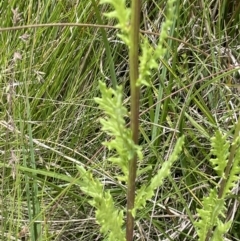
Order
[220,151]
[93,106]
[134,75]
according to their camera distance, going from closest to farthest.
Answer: [134,75], [220,151], [93,106]

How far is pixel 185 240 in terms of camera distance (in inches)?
38.8

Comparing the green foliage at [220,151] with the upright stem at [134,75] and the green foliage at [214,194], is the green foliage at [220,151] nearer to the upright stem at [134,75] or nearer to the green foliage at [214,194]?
the green foliage at [214,194]

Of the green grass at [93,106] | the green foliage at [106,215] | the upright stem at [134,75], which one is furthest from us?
the green grass at [93,106]

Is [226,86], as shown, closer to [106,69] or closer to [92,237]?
[106,69]

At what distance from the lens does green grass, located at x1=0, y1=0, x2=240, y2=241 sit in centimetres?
99

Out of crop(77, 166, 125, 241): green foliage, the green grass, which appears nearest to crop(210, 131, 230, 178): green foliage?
crop(77, 166, 125, 241): green foliage

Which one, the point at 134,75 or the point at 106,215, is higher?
the point at 134,75

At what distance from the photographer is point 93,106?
1.13 meters

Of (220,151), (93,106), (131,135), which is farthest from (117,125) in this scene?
(93,106)

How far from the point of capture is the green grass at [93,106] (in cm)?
99

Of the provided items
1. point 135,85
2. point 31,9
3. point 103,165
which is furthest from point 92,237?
point 135,85

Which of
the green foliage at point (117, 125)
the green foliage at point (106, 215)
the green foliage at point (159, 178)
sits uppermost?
the green foliage at point (117, 125)

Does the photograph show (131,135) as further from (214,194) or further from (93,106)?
(93,106)

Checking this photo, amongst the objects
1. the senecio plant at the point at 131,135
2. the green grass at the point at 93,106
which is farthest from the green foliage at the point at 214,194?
the green grass at the point at 93,106
